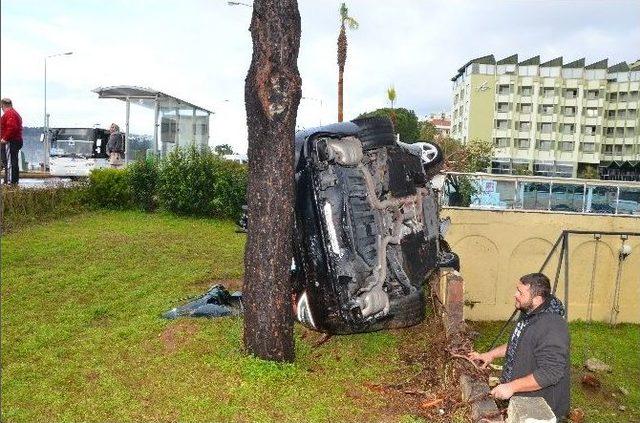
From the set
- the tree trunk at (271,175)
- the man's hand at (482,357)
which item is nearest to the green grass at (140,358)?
the tree trunk at (271,175)

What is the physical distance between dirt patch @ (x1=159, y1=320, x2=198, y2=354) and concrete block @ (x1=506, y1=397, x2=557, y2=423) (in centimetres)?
268

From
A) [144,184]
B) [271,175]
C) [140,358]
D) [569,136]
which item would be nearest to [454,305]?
[271,175]

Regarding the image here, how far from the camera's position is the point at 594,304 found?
1767cm

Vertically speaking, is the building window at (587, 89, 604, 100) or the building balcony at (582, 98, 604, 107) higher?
the building window at (587, 89, 604, 100)

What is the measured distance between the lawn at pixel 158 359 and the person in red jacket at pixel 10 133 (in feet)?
9.19

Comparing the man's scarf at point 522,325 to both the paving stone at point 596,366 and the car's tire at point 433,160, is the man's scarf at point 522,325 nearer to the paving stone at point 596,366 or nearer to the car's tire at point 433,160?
the car's tire at point 433,160

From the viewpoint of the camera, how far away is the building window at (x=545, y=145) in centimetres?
7238

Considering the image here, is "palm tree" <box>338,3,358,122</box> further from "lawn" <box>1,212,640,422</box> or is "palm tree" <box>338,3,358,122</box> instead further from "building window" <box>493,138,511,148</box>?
"building window" <box>493,138,511,148</box>

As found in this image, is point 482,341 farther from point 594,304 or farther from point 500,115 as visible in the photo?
point 500,115

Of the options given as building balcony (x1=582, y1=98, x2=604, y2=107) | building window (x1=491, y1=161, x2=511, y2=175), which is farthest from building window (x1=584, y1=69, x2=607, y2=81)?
building window (x1=491, y1=161, x2=511, y2=175)

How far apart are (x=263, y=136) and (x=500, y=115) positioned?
73.0 metres

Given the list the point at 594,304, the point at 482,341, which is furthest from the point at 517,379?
the point at 594,304

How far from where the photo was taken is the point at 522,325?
169 inches

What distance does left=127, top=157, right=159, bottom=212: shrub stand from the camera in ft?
44.4
